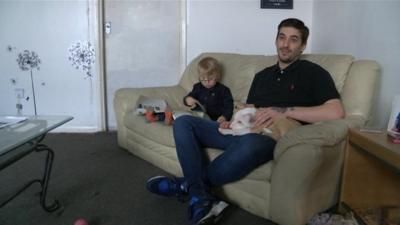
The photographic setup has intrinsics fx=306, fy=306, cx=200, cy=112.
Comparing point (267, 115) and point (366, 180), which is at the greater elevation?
point (267, 115)

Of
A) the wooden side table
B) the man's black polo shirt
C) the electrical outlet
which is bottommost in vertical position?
the wooden side table

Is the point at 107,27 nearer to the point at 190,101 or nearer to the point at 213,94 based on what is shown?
the point at 190,101

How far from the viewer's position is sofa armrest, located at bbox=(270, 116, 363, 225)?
1.25 meters

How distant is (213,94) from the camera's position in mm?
2182

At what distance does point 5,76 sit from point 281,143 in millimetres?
3113

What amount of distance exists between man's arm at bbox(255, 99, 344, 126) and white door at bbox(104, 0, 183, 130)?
72.7 inches

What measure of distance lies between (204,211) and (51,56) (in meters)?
Result: 2.64

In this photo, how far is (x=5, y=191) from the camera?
180cm

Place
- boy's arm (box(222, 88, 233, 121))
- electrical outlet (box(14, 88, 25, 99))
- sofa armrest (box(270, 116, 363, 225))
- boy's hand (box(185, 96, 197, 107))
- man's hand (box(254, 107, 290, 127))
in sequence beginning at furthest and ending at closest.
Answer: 1. electrical outlet (box(14, 88, 25, 99))
2. boy's hand (box(185, 96, 197, 107))
3. boy's arm (box(222, 88, 233, 121))
4. man's hand (box(254, 107, 290, 127))
5. sofa armrest (box(270, 116, 363, 225))

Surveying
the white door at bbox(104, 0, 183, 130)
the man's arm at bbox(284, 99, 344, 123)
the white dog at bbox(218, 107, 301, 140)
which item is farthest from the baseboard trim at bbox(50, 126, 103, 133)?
the man's arm at bbox(284, 99, 344, 123)

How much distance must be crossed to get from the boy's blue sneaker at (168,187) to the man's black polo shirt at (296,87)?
0.68 m

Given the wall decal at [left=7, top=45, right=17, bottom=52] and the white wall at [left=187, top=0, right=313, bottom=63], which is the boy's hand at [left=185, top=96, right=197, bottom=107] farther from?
the wall decal at [left=7, top=45, right=17, bottom=52]

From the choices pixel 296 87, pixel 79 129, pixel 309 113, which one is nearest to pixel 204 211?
pixel 309 113

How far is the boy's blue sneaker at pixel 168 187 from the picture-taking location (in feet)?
5.18
